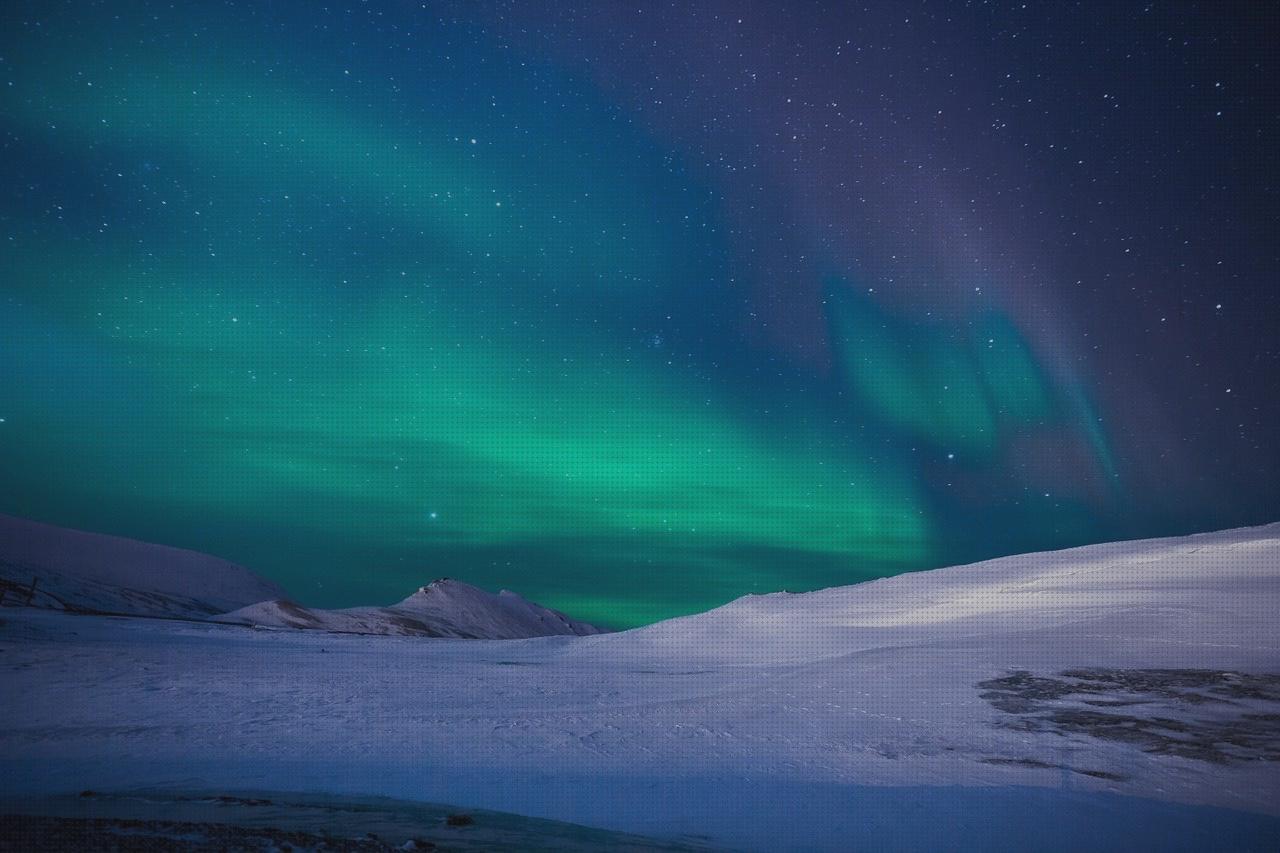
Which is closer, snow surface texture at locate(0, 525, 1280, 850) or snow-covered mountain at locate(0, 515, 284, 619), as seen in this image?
snow surface texture at locate(0, 525, 1280, 850)

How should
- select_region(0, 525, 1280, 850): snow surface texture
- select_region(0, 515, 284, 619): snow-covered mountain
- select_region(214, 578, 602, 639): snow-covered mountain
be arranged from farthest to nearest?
1. select_region(0, 515, 284, 619): snow-covered mountain
2. select_region(214, 578, 602, 639): snow-covered mountain
3. select_region(0, 525, 1280, 850): snow surface texture

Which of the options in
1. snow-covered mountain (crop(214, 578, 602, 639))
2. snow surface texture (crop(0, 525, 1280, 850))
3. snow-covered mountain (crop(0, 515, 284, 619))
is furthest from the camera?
snow-covered mountain (crop(0, 515, 284, 619))

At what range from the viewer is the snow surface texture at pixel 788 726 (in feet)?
19.7

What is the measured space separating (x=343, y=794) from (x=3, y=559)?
69.1 m

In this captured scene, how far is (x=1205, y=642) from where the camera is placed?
10828mm

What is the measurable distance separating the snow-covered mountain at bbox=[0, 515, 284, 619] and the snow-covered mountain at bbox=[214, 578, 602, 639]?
755 inches

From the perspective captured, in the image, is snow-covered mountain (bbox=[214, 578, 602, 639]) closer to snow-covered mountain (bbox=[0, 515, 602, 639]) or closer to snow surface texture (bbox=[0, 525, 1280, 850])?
snow-covered mountain (bbox=[0, 515, 602, 639])

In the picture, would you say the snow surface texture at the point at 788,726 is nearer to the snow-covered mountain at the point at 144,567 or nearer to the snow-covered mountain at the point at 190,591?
the snow-covered mountain at the point at 190,591

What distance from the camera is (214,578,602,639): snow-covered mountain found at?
5275cm

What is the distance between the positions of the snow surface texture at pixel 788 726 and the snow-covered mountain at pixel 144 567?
66.6 metres

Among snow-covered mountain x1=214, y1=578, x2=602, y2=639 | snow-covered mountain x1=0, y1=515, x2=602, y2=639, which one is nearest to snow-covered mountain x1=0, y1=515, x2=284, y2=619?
snow-covered mountain x1=0, y1=515, x2=602, y2=639

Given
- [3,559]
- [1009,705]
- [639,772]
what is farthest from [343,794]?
[3,559]

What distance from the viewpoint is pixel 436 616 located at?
83562 mm

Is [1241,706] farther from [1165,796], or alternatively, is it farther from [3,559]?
[3,559]
